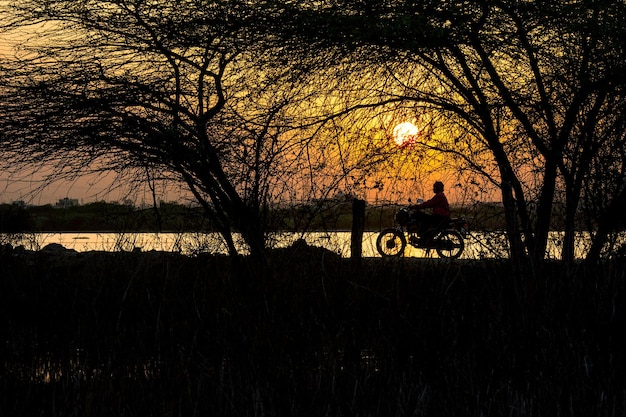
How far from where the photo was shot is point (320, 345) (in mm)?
5363

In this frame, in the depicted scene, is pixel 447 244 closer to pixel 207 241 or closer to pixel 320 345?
pixel 207 241

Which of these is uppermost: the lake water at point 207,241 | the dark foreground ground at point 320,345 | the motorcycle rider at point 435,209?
the motorcycle rider at point 435,209

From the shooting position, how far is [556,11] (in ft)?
25.5

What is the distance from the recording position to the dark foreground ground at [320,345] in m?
4.51

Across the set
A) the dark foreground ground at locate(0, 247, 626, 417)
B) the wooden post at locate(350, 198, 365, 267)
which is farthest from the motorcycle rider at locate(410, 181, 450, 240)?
the dark foreground ground at locate(0, 247, 626, 417)

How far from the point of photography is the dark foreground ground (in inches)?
178

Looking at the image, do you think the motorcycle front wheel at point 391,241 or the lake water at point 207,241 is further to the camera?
the motorcycle front wheel at point 391,241

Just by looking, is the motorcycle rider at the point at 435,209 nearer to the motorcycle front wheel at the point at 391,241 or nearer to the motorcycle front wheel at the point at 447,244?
the motorcycle front wheel at the point at 447,244

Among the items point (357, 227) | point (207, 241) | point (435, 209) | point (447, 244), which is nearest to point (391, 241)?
point (357, 227)

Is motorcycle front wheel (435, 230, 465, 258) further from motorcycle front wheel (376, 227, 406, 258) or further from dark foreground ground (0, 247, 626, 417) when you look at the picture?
dark foreground ground (0, 247, 626, 417)

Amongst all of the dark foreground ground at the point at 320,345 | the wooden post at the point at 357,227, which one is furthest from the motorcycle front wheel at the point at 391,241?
the dark foreground ground at the point at 320,345

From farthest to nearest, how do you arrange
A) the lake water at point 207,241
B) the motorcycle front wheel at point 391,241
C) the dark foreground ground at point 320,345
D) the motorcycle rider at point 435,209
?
the motorcycle rider at point 435,209 < the motorcycle front wheel at point 391,241 < the lake water at point 207,241 < the dark foreground ground at point 320,345

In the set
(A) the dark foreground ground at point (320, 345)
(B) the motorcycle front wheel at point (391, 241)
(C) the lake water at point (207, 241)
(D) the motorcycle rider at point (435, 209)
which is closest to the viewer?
(A) the dark foreground ground at point (320, 345)

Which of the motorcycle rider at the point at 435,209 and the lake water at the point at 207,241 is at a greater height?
the motorcycle rider at the point at 435,209
